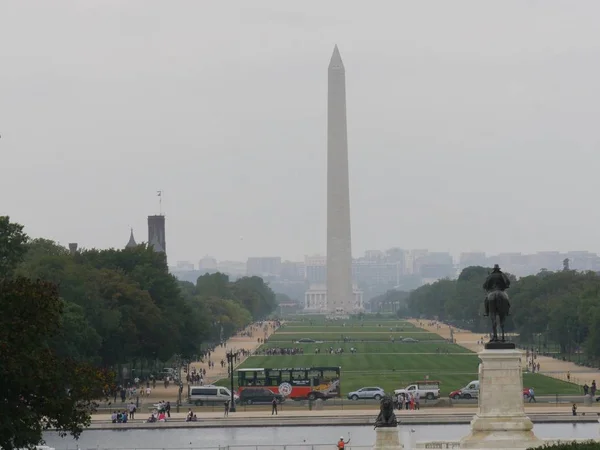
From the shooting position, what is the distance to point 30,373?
33438 mm

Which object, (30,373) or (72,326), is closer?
(30,373)

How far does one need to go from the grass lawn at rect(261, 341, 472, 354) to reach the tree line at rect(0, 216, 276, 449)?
15.4 m

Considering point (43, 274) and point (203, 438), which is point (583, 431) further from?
point (43, 274)

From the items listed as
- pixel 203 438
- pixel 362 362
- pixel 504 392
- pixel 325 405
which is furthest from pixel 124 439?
pixel 362 362

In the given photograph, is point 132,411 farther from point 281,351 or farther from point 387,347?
point 387,347

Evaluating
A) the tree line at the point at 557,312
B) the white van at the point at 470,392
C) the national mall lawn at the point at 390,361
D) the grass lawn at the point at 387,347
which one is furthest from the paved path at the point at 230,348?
the white van at the point at 470,392

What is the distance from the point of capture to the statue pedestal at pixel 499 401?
37.7 meters

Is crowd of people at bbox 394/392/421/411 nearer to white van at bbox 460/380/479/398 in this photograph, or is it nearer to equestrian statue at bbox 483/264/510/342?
white van at bbox 460/380/479/398

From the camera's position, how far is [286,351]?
118 meters

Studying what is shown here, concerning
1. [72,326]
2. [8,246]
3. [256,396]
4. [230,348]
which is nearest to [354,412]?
[256,396]

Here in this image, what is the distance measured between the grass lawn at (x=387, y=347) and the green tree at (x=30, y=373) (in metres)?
83.3

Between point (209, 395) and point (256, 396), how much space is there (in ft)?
6.76

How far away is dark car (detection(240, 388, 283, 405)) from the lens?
75125mm

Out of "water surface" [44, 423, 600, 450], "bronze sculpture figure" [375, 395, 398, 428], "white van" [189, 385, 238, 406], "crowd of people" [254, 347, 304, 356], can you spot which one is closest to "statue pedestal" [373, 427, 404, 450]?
"bronze sculpture figure" [375, 395, 398, 428]
